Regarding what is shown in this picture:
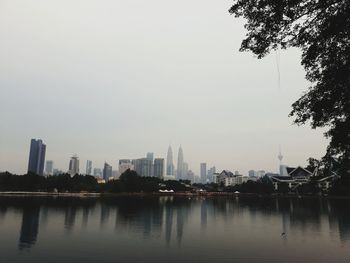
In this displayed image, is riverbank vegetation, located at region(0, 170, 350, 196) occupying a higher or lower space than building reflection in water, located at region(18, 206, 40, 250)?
higher

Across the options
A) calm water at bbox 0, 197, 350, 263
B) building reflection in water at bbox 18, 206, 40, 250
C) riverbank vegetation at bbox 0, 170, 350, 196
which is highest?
riverbank vegetation at bbox 0, 170, 350, 196

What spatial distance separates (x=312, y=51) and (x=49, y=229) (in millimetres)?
33674

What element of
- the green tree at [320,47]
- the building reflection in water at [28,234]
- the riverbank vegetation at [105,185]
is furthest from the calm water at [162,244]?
the riverbank vegetation at [105,185]

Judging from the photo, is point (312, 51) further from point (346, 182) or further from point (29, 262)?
point (29, 262)

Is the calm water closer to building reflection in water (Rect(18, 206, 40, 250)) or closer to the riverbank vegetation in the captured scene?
building reflection in water (Rect(18, 206, 40, 250))

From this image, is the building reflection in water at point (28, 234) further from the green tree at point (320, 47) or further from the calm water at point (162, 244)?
the green tree at point (320, 47)

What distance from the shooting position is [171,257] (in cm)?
2334

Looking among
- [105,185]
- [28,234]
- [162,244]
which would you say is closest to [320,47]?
[162,244]

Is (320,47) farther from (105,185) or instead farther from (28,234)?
(105,185)

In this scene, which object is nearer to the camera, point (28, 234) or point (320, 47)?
point (320, 47)

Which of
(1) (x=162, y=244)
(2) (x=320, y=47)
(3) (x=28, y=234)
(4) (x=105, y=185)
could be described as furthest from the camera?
(4) (x=105, y=185)

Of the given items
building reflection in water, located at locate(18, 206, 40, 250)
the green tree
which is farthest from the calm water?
the green tree

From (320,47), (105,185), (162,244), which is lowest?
(162,244)

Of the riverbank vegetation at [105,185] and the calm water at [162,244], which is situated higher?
the riverbank vegetation at [105,185]
